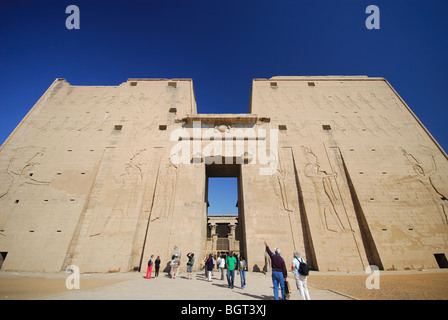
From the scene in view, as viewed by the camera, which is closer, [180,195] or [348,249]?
[348,249]

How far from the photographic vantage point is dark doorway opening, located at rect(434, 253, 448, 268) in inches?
387

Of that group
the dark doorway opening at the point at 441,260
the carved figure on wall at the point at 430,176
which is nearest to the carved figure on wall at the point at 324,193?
the dark doorway opening at the point at 441,260

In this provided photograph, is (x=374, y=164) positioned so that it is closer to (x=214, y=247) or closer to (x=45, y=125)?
(x=214, y=247)

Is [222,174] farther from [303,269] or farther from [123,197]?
[303,269]

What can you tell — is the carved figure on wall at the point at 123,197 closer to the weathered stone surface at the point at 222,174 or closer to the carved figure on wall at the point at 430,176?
the weathered stone surface at the point at 222,174

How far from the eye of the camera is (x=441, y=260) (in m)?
9.97

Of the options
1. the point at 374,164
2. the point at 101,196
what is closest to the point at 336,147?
the point at 374,164

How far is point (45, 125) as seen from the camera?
1482 cm

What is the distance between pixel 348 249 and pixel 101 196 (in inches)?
585

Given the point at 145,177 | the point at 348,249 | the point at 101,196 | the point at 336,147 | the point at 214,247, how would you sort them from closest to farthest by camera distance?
the point at 348,249 < the point at 101,196 < the point at 145,177 < the point at 336,147 < the point at 214,247

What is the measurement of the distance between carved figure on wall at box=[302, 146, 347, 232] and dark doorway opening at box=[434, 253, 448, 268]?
15.6ft

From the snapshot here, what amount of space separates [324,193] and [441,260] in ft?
21.1

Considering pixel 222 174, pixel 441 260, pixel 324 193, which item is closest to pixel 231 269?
pixel 324 193

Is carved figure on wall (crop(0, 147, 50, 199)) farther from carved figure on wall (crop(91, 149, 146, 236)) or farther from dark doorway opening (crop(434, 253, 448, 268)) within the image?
dark doorway opening (crop(434, 253, 448, 268))
